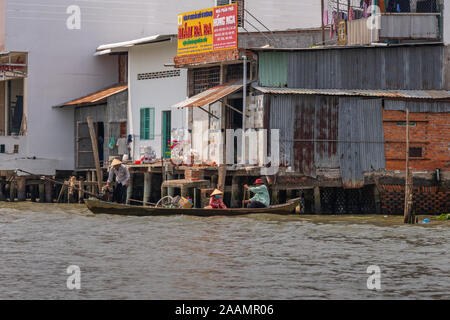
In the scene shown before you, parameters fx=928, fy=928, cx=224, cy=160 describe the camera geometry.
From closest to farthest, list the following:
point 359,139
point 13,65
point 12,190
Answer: point 359,139
point 13,65
point 12,190

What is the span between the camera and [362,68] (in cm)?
3050

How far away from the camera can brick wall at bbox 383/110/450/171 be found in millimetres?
29844

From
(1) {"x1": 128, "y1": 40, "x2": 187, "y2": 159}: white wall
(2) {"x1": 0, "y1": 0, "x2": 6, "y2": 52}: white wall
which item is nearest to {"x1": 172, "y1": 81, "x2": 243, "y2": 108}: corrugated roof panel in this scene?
(1) {"x1": 128, "y1": 40, "x2": 187, "y2": 159}: white wall

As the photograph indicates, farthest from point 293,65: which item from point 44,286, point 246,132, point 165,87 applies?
point 44,286

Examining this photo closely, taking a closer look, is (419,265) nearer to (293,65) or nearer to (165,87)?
(293,65)

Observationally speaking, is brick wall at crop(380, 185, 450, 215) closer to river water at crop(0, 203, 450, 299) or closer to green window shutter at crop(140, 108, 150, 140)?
river water at crop(0, 203, 450, 299)

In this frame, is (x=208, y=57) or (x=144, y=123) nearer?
(x=208, y=57)

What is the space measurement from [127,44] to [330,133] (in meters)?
10.2

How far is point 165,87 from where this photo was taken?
115 ft

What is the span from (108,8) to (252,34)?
8389 mm

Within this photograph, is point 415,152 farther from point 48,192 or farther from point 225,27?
point 48,192

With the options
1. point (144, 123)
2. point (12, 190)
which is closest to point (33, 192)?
point (12, 190)

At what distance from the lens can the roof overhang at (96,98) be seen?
3722 cm
